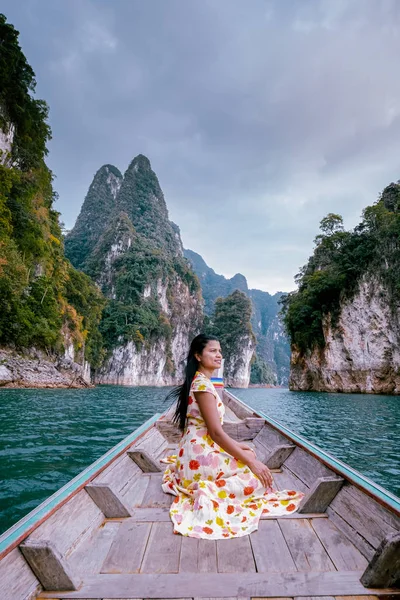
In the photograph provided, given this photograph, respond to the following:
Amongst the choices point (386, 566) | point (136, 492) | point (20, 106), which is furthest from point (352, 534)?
point (20, 106)

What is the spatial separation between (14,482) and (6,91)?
76.8 ft

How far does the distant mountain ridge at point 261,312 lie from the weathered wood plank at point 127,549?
115 metres

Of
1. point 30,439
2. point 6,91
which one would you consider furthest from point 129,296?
point 30,439

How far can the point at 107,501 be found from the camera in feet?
6.78

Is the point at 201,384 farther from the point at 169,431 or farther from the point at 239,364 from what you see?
the point at 239,364

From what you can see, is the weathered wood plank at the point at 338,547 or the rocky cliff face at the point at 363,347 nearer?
the weathered wood plank at the point at 338,547

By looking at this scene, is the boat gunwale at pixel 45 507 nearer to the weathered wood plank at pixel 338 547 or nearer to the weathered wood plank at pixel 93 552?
the weathered wood plank at pixel 93 552

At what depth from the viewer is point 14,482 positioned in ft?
12.4

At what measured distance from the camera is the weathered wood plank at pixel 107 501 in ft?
6.72

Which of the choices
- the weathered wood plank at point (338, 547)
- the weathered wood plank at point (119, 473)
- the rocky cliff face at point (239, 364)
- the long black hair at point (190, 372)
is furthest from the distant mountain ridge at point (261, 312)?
the weathered wood plank at point (338, 547)

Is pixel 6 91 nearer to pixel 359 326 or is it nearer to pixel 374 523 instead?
pixel 374 523

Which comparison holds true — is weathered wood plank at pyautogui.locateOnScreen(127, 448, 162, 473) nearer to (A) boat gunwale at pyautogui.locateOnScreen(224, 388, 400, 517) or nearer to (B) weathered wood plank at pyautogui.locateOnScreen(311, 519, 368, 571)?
(A) boat gunwale at pyautogui.locateOnScreen(224, 388, 400, 517)

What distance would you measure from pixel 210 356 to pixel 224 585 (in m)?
1.25

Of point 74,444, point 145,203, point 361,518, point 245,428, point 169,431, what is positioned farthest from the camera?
point 145,203
